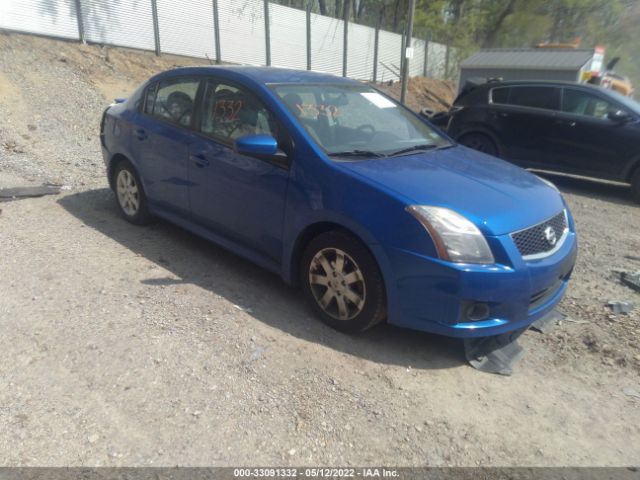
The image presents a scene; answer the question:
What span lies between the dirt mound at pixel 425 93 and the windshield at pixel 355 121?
17278 mm

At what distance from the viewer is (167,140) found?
14.6 ft

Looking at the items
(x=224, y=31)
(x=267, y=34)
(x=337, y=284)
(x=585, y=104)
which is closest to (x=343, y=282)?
(x=337, y=284)

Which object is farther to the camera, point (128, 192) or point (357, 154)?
point (128, 192)

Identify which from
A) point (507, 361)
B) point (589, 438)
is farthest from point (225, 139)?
point (589, 438)

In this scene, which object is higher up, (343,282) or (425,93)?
(343,282)

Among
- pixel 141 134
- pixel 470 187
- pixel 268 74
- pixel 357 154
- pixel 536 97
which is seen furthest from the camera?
pixel 536 97

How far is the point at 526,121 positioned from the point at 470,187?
5.87 m

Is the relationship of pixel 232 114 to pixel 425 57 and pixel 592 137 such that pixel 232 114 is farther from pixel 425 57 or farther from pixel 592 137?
pixel 425 57

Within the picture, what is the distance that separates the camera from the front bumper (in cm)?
283

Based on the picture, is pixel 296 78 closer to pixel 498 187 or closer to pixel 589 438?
pixel 498 187

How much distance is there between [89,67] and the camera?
1202 cm

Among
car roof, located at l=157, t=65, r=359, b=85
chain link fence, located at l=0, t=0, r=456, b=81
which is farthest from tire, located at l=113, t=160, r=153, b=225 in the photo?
chain link fence, located at l=0, t=0, r=456, b=81

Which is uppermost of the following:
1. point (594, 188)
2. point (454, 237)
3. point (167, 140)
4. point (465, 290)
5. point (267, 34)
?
point (267, 34)

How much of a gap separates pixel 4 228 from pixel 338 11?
26.4 metres
